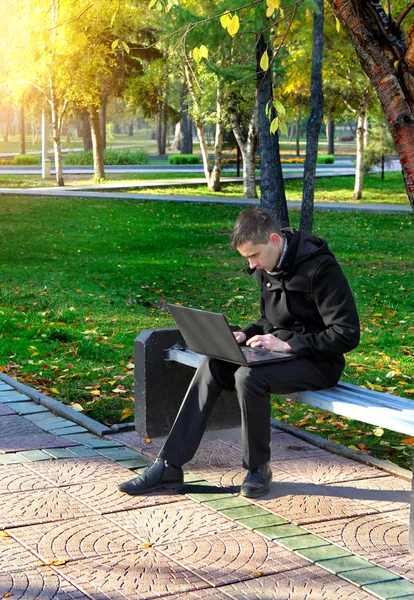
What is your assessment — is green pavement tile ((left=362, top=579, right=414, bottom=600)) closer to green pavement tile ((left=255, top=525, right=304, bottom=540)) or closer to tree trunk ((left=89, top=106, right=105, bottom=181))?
green pavement tile ((left=255, top=525, right=304, bottom=540))

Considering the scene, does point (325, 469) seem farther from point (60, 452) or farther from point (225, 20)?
point (225, 20)

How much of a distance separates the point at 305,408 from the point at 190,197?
817 inches

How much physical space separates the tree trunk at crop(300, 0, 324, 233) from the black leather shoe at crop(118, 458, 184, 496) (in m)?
11.2

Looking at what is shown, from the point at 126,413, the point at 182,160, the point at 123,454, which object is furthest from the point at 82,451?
the point at 182,160

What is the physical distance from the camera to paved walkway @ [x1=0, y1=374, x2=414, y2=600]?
3.86 m

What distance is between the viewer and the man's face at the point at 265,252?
492 centimetres

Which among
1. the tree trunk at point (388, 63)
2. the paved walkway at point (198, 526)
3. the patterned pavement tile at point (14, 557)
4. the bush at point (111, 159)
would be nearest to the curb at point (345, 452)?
the paved walkway at point (198, 526)

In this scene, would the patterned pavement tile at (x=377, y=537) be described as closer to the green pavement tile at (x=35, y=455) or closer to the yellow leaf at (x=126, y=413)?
the green pavement tile at (x=35, y=455)

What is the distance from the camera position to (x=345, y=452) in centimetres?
577

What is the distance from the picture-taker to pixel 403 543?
4.36 meters

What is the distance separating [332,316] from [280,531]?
1.14 m

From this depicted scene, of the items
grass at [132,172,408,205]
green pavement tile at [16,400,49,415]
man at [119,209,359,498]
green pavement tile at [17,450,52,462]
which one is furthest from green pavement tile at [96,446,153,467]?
grass at [132,172,408,205]

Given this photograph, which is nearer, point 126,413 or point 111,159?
point 126,413

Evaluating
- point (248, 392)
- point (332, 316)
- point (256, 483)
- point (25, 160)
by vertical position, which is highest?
point (25, 160)
